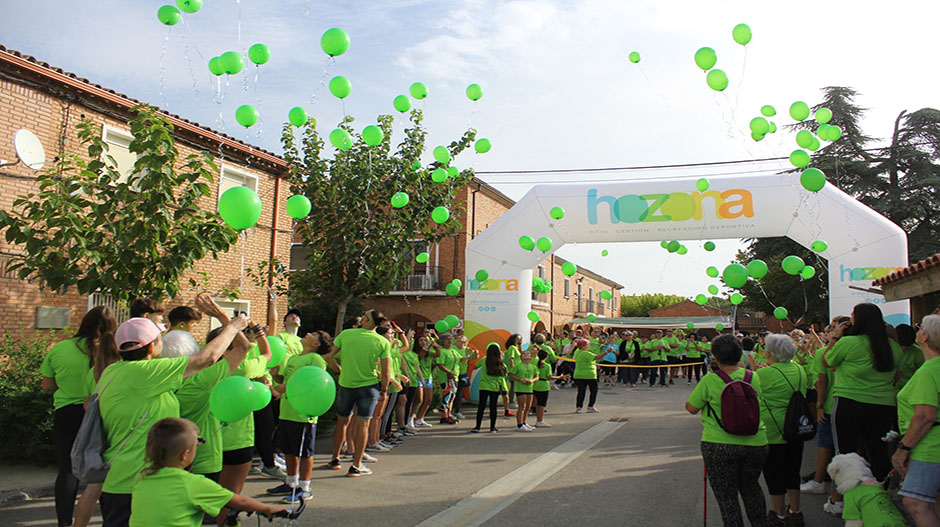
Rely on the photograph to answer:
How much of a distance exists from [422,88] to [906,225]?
21.4m

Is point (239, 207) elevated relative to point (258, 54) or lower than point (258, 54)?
lower

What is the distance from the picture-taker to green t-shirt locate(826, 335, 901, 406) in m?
5.05

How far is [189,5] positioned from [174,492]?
5413mm

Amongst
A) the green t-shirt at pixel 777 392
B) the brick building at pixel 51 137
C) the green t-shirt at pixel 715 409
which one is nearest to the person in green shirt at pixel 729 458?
the green t-shirt at pixel 715 409

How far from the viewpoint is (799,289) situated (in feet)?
80.2

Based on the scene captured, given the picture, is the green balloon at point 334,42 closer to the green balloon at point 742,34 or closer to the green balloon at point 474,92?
the green balloon at point 474,92

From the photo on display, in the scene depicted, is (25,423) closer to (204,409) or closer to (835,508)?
(204,409)

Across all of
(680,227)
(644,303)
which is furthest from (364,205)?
(644,303)

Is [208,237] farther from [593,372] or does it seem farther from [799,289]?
[799,289]

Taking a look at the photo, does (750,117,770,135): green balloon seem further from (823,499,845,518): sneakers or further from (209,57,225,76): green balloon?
(209,57,225,76): green balloon

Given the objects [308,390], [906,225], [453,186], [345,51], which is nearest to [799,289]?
[906,225]

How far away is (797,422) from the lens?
476cm

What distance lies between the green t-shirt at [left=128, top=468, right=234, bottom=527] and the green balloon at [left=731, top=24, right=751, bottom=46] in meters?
7.92

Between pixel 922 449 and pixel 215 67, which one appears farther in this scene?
pixel 215 67
